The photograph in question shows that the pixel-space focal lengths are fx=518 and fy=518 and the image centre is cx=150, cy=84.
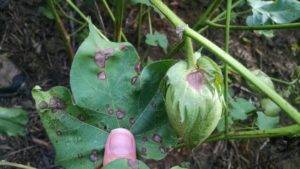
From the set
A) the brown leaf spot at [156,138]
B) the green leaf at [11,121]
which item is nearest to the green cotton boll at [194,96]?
the brown leaf spot at [156,138]

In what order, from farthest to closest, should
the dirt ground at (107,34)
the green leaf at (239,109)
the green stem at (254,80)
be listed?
the dirt ground at (107,34) < the green leaf at (239,109) < the green stem at (254,80)

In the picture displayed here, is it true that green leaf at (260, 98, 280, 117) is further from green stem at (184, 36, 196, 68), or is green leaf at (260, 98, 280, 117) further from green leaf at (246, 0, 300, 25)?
green stem at (184, 36, 196, 68)

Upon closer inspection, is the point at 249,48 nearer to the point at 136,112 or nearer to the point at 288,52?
the point at 288,52

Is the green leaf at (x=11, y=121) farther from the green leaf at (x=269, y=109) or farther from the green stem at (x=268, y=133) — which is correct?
the green leaf at (x=269, y=109)

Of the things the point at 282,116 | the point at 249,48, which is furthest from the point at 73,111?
the point at 249,48

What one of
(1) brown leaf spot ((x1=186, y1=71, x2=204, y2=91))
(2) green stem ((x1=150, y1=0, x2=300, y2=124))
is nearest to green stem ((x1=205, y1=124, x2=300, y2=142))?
(2) green stem ((x1=150, y1=0, x2=300, y2=124))
